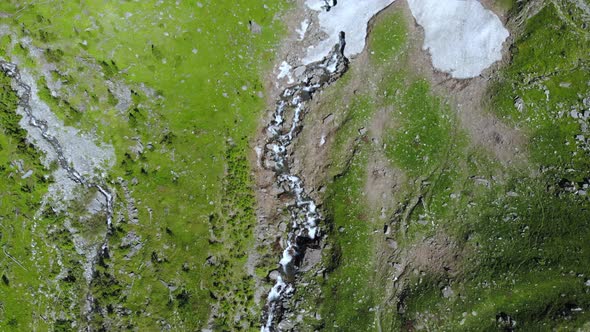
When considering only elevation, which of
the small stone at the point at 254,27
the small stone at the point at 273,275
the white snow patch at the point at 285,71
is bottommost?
the small stone at the point at 273,275

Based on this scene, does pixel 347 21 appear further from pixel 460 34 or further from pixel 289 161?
pixel 289 161

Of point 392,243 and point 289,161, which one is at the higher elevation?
point 289,161

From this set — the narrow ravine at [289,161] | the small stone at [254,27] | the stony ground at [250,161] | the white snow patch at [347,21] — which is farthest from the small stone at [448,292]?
the small stone at [254,27]

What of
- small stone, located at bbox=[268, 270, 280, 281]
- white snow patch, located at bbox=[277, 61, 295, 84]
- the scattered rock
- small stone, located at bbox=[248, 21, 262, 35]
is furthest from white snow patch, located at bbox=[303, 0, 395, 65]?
small stone, located at bbox=[268, 270, 280, 281]

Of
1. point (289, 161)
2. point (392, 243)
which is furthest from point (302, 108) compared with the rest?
point (392, 243)

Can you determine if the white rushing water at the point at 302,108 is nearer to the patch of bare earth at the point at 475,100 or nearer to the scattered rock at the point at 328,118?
the scattered rock at the point at 328,118
